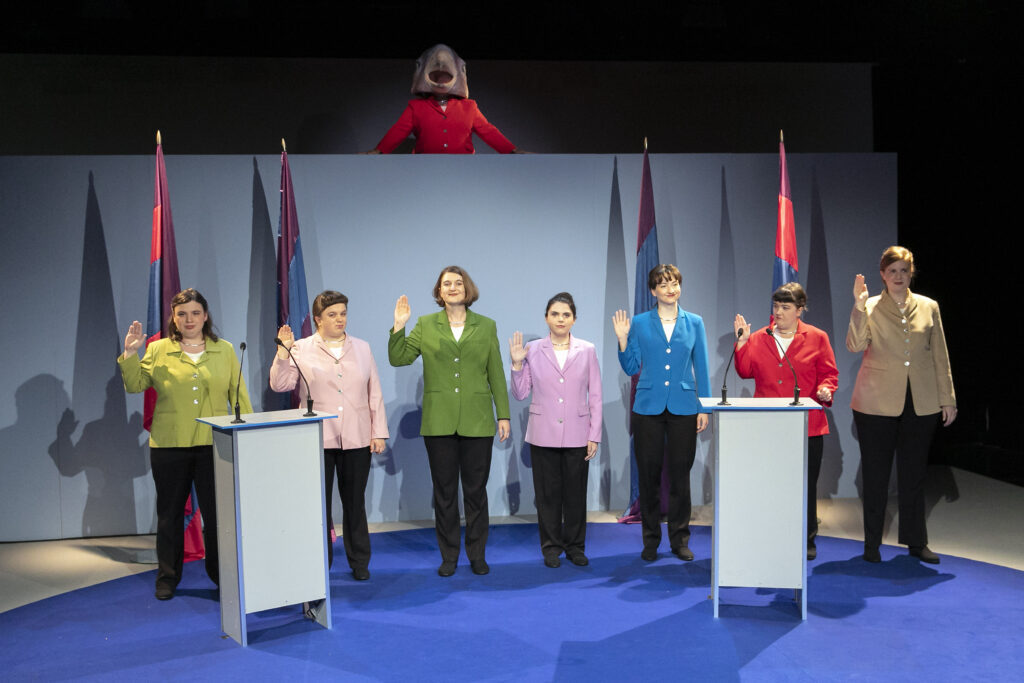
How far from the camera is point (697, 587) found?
14.0 feet

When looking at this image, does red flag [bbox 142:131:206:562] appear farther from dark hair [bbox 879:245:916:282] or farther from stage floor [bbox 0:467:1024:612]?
dark hair [bbox 879:245:916:282]

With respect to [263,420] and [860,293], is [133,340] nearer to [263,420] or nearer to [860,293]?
[263,420]

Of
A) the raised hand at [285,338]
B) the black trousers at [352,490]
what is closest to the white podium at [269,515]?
the raised hand at [285,338]

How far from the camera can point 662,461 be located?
4.71m

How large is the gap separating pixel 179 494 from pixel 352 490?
2.79 ft

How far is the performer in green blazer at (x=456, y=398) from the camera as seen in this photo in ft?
14.6

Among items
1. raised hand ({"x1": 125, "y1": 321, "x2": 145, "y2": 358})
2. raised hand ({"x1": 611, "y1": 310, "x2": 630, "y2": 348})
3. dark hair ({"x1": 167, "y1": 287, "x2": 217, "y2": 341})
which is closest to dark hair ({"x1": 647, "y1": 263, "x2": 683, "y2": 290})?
raised hand ({"x1": 611, "y1": 310, "x2": 630, "y2": 348})

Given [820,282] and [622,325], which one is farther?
[820,282]

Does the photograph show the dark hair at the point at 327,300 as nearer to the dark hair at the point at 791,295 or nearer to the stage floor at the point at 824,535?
the stage floor at the point at 824,535

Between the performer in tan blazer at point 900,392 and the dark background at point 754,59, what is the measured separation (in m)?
2.29

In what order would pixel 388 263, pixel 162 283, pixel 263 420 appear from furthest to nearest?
pixel 388 263
pixel 162 283
pixel 263 420

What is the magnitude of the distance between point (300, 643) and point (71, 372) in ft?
8.96

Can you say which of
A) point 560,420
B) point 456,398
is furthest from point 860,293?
point 456,398

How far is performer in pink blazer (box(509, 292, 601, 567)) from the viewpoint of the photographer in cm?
454
